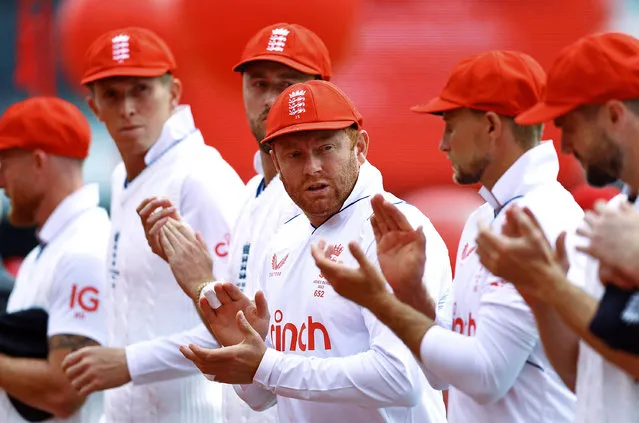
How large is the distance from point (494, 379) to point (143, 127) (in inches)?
75.0

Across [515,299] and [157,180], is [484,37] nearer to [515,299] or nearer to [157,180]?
[157,180]

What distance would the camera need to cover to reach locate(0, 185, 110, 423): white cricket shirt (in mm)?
4219

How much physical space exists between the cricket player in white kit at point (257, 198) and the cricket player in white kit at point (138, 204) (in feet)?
0.25

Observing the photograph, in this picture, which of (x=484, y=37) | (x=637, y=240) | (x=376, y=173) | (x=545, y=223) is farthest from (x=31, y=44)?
(x=637, y=240)

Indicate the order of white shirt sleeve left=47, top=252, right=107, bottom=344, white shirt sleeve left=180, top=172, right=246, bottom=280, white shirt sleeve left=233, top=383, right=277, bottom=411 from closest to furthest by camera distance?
white shirt sleeve left=233, top=383, right=277, bottom=411
white shirt sleeve left=180, top=172, right=246, bottom=280
white shirt sleeve left=47, top=252, right=107, bottom=344

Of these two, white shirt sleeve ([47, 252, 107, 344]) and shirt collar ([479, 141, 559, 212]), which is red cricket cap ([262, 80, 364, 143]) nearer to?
shirt collar ([479, 141, 559, 212])

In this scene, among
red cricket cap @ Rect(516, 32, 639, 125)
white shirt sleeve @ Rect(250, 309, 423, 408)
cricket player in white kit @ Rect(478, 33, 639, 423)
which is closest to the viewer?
cricket player in white kit @ Rect(478, 33, 639, 423)

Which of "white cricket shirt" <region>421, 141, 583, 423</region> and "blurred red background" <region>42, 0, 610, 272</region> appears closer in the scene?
"white cricket shirt" <region>421, 141, 583, 423</region>

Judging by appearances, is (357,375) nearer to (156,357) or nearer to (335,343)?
(335,343)

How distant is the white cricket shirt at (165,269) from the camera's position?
13.2 feet

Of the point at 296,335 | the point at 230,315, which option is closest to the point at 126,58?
the point at 230,315

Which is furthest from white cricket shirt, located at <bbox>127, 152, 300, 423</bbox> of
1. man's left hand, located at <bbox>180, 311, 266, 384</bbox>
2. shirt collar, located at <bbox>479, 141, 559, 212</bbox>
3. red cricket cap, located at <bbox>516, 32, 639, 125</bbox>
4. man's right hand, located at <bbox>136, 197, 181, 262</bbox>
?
red cricket cap, located at <bbox>516, 32, 639, 125</bbox>

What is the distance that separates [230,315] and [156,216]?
54 cm

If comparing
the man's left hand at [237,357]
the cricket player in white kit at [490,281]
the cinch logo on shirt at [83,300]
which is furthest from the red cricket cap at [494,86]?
the cinch logo on shirt at [83,300]
